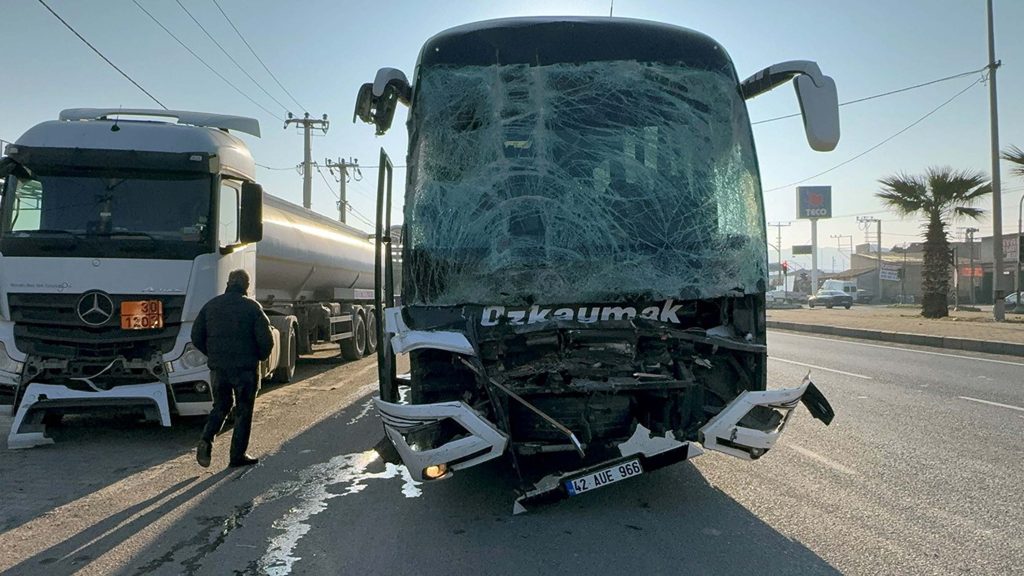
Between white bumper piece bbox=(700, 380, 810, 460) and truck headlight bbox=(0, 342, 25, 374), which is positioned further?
truck headlight bbox=(0, 342, 25, 374)

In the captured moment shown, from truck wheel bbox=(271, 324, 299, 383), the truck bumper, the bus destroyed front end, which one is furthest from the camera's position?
truck wheel bbox=(271, 324, 299, 383)

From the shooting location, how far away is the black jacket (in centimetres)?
659

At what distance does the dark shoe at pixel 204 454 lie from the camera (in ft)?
21.1

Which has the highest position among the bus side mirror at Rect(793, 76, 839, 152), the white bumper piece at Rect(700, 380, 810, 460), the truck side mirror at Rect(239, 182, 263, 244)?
the bus side mirror at Rect(793, 76, 839, 152)

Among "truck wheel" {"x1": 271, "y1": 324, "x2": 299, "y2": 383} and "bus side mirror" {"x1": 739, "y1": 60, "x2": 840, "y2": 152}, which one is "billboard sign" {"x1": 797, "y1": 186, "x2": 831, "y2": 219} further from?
"bus side mirror" {"x1": 739, "y1": 60, "x2": 840, "y2": 152}

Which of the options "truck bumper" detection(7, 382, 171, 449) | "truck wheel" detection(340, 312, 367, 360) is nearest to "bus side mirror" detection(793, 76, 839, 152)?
"truck bumper" detection(7, 382, 171, 449)

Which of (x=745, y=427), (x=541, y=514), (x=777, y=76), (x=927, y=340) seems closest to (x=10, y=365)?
(x=541, y=514)

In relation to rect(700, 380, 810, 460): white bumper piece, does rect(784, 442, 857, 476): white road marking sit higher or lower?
lower

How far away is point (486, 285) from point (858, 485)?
3.25 metres

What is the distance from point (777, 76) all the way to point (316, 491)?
15.0 feet

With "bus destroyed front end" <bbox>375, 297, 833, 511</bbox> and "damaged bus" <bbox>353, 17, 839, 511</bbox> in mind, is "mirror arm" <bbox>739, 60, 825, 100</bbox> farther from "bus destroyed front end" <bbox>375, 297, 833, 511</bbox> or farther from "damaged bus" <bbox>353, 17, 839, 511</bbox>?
"bus destroyed front end" <bbox>375, 297, 833, 511</bbox>

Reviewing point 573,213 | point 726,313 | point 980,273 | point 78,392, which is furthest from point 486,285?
point 980,273

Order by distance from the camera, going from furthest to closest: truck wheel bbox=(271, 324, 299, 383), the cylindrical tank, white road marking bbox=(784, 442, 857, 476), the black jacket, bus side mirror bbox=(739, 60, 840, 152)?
truck wheel bbox=(271, 324, 299, 383)
the cylindrical tank
the black jacket
white road marking bbox=(784, 442, 857, 476)
bus side mirror bbox=(739, 60, 840, 152)

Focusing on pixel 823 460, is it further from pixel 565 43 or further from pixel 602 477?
pixel 565 43
